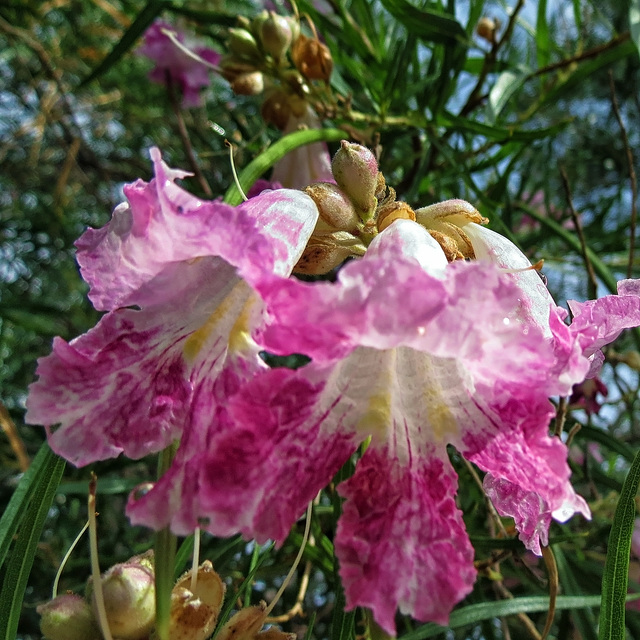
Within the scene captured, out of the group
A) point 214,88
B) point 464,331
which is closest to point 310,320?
point 464,331

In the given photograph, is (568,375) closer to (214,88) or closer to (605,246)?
(605,246)

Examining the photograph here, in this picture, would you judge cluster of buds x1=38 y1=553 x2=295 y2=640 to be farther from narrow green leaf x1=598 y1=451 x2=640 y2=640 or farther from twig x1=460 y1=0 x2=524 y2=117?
twig x1=460 y1=0 x2=524 y2=117

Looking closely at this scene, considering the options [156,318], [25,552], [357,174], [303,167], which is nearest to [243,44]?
[303,167]

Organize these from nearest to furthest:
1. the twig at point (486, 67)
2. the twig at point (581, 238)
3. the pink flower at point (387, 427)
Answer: the pink flower at point (387, 427) < the twig at point (581, 238) < the twig at point (486, 67)

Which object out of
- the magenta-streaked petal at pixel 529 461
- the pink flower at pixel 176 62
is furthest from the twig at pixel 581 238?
the pink flower at pixel 176 62

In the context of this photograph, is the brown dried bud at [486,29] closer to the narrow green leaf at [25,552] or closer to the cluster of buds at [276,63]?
the cluster of buds at [276,63]

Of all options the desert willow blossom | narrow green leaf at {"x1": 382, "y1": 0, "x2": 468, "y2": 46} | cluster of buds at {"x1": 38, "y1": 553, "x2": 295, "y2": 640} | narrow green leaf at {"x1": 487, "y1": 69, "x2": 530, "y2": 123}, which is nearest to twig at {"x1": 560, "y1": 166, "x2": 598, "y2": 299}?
narrow green leaf at {"x1": 487, "y1": 69, "x2": 530, "y2": 123}

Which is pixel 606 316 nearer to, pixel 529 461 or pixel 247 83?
pixel 529 461

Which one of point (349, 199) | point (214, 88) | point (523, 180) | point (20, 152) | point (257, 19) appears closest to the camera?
point (349, 199)
